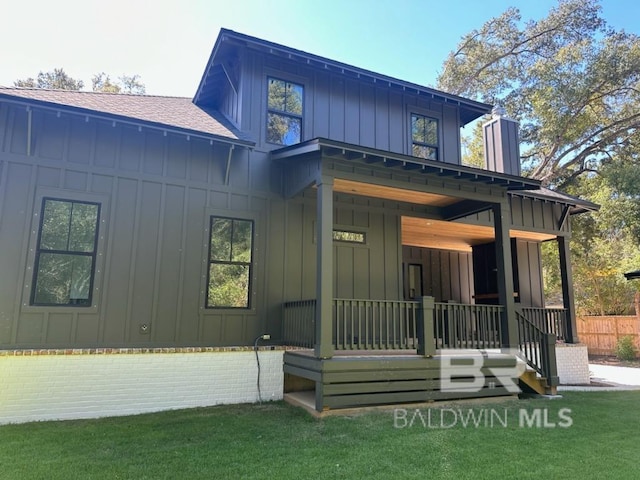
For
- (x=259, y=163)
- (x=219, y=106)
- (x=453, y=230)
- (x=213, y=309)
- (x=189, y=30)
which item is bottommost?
(x=213, y=309)

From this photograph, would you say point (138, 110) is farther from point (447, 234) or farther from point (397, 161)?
point (447, 234)

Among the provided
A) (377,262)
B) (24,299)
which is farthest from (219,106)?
(24,299)

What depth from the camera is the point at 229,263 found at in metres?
7.31

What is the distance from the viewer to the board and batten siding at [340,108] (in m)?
8.16

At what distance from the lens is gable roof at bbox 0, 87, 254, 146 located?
618cm

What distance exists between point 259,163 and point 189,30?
7.82 metres

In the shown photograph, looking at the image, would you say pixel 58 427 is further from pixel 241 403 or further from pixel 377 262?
pixel 377 262

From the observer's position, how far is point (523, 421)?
5805mm

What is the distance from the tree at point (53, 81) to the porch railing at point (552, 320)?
2137 cm

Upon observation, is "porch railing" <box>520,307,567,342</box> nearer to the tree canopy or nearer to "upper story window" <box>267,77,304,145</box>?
"upper story window" <box>267,77,304,145</box>

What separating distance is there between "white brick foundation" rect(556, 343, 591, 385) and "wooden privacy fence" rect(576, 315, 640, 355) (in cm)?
646

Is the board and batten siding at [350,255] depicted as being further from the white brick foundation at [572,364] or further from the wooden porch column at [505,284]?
the white brick foundation at [572,364]

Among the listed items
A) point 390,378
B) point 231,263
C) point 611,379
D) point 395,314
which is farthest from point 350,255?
point 611,379

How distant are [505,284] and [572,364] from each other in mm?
3898
